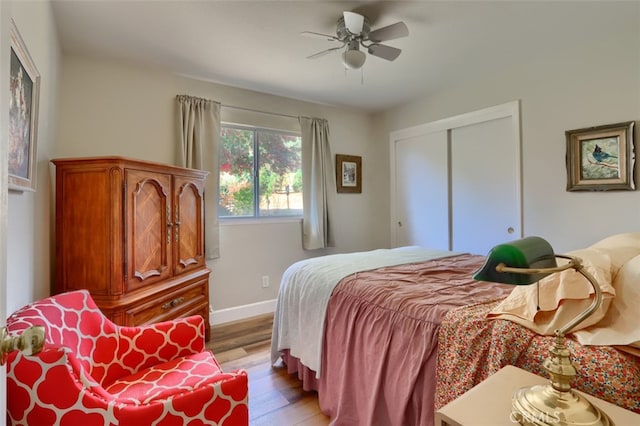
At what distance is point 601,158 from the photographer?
2453 millimetres

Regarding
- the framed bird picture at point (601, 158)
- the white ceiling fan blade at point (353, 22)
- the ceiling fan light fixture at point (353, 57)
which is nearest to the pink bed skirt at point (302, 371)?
the ceiling fan light fixture at point (353, 57)

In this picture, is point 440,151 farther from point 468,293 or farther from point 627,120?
point 468,293

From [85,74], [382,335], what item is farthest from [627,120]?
[85,74]

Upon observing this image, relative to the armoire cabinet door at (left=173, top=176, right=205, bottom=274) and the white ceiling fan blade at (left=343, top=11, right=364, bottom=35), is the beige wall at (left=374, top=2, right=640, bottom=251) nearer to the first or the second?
the white ceiling fan blade at (left=343, top=11, right=364, bottom=35)

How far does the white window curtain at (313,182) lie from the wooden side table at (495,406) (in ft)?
9.54

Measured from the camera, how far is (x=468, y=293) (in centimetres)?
160

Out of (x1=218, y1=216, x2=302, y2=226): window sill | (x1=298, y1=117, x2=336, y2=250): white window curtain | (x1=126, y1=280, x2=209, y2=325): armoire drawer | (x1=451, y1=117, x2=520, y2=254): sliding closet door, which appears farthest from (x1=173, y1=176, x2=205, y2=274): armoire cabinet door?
(x1=451, y1=117, x2=520, y2=254): sliding closet door

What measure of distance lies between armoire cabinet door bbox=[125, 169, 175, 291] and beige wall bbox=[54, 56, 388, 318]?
0.86m

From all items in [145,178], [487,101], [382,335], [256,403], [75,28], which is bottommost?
[256,403]

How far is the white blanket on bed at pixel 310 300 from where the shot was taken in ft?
6.29

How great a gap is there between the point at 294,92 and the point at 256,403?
302 cm

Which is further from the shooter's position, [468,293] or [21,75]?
[468,293]

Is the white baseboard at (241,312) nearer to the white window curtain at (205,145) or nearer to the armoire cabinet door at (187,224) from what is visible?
the white window curtain at (205,145)

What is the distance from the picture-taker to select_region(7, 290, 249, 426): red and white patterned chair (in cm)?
95
